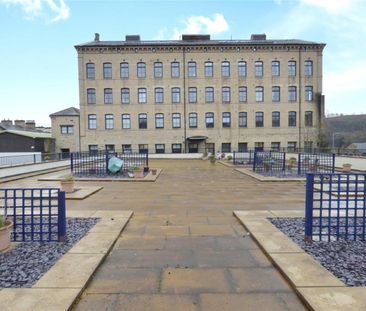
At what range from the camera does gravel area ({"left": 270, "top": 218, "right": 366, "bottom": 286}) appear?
363cm

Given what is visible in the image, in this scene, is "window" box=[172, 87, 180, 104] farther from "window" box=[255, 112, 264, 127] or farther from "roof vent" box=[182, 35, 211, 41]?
"window" box=[255, 112, 264, 127]

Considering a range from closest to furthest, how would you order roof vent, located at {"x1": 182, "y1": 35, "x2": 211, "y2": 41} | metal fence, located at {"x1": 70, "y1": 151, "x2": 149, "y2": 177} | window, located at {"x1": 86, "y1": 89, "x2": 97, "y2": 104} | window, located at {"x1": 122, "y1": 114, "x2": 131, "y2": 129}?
metal fence, located at {"x1": 70, "y1": 151, "x2": 149, "y2": 177}, window, located at {"x1": 86, "y1": 89, "x2": 97, "y2": 104}, window, located at {"x1": 122, "y1": 114, "x2": 131, "y2": 129}, roof vent, located at {"x1": 182, "y1": 35, "x2": 211, "y2": 41}

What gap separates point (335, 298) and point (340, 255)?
56.8 inches

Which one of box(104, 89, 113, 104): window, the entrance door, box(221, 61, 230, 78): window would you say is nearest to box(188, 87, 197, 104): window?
box(221, 61, 230, 78): window

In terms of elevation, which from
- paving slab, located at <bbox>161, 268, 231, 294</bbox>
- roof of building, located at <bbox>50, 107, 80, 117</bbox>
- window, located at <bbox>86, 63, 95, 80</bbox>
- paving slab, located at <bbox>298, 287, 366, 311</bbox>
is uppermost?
window, located at <bbox>86, 63, 95, 80</bbox>

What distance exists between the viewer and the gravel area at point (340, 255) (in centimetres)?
363

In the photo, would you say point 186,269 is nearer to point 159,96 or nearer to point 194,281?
point 194,281

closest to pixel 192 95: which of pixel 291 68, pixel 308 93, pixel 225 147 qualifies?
pixel 225 147

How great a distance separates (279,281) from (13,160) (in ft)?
71.7

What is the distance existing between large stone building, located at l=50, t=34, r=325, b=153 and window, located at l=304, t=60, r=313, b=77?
0.46 feet

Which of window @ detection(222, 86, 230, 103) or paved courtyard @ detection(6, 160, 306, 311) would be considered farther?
window @ detection(222, 86, 230, 103)

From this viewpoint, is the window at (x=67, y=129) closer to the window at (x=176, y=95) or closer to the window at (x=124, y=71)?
the window at (x=124, y=71)

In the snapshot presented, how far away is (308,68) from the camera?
139ft

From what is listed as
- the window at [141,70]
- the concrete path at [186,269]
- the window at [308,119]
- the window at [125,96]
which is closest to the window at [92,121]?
the window at [125,96]
